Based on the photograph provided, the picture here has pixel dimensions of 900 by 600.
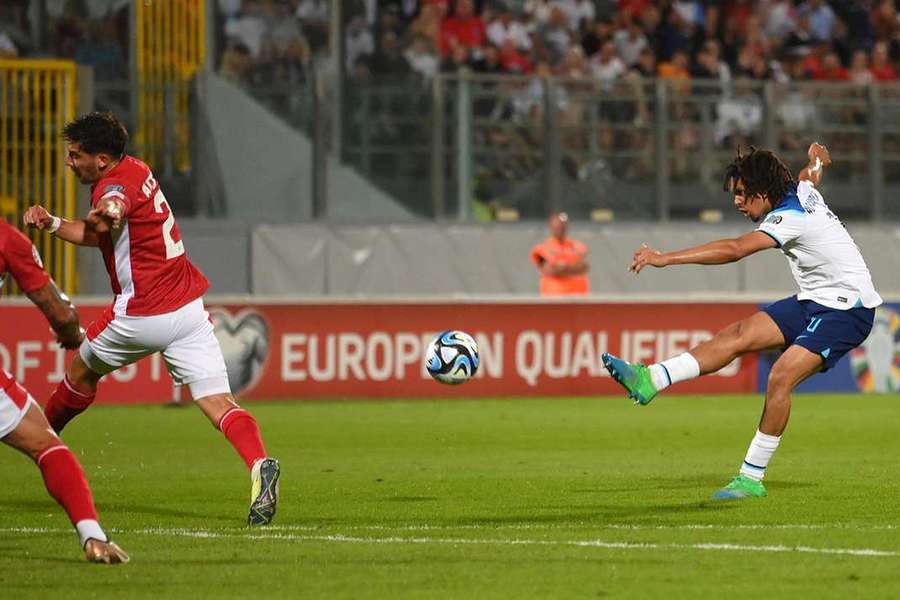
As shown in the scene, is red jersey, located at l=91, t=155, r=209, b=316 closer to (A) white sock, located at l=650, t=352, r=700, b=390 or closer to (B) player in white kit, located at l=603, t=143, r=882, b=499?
(B) player in white kit, located at l=603, t=143, r=882, b=499

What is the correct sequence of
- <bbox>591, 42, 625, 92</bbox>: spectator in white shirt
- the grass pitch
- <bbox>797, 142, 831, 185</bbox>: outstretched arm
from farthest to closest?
<bbox>591, 42, 625, 92</bbox>: spectator in white shirt, <bbox>797, 142, 831, 185</bbox>: outstretched arm, the grass pitch

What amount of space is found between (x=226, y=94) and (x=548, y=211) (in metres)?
4.24

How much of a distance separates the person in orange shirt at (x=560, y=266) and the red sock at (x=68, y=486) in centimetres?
1319

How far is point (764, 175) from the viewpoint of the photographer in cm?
1010

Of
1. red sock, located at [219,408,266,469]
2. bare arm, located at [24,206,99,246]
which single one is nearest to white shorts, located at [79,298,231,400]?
red sock, located at [219,408,266,469]

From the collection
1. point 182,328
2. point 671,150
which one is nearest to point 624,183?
point 671,150

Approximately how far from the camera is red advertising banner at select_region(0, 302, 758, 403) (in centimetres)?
1836

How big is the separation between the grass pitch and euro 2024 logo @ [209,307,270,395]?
6.93 ft

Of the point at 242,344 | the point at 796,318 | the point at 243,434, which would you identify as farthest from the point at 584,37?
the point at 243,434

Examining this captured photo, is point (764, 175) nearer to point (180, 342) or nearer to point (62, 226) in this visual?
point (180, 342)

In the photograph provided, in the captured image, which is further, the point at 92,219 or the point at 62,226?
the point at 62,226

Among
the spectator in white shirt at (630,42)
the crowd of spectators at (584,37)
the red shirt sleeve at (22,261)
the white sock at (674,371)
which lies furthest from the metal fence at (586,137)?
the red shirt sleeve at (22,261)

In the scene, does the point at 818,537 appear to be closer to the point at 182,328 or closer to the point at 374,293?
the point at 182,328

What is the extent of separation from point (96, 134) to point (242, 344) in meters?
9.56
